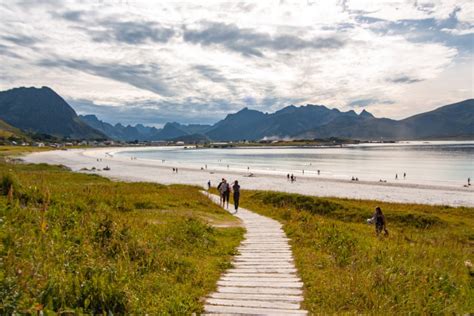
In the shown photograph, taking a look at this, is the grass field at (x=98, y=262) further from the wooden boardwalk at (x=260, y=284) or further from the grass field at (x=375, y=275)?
the grass field at (x=375, y=275)

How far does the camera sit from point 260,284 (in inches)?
363

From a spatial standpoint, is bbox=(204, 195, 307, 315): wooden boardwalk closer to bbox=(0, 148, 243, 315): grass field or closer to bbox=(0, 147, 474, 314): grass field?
bbox=(0, 147, 474, 314): grass field

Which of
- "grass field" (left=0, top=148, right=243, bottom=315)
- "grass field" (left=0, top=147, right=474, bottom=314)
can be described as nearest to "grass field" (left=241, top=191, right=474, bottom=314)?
"grass field" (left=0, top=147, right=474, bottom=314)

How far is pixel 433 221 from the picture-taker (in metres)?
28.4

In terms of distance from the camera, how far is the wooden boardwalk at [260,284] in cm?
779

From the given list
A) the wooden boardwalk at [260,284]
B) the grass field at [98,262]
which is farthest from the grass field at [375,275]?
the grass field at [98,262]

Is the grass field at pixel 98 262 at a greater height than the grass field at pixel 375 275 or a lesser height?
greater

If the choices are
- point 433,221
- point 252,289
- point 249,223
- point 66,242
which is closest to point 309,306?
point 252,289

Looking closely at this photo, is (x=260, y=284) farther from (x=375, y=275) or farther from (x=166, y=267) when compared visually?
(x=375, y=275)

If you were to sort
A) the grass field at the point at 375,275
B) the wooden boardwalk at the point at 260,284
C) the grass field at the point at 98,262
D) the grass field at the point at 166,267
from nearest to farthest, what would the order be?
the grass field at the point at 98,262 < the grass field at the point at 166,267 < the wooden boardwalk at the point at 260,284 < the grass field at the point at 375,275

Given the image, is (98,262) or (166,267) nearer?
(98,262)

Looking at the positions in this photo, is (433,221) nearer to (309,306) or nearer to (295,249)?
(295,249)

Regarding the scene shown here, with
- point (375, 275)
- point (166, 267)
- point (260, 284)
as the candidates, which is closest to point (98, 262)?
point (166, 267)

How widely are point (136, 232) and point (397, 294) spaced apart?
306 inches
